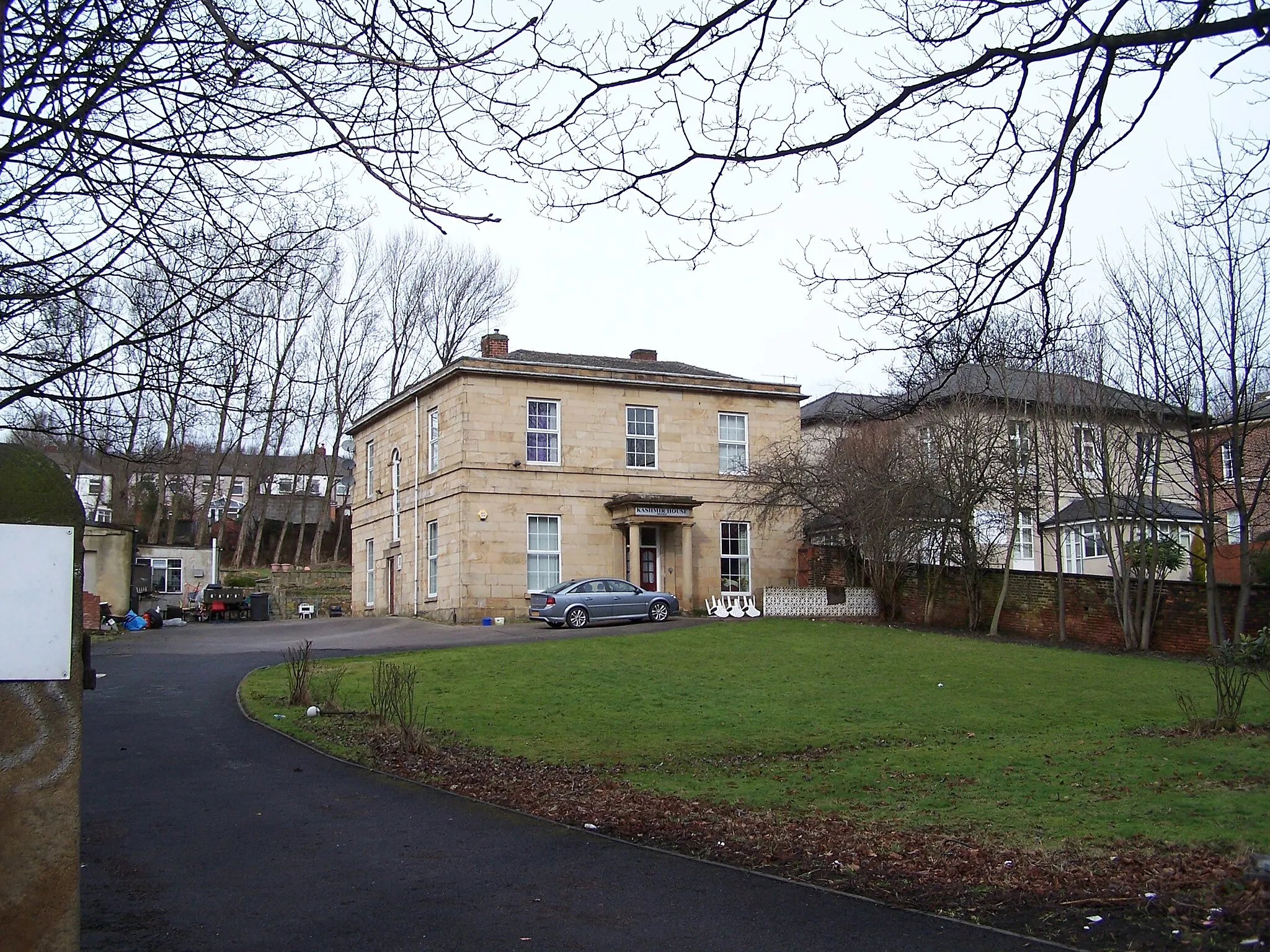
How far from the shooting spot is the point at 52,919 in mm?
4301

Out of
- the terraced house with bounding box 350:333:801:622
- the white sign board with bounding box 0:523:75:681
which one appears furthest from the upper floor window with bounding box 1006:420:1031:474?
the white sign board with bounding box 0:523:75:681

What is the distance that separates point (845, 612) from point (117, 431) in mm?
29056

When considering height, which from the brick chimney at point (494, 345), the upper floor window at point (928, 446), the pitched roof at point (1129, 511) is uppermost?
the brick chimney at point (494, 345)

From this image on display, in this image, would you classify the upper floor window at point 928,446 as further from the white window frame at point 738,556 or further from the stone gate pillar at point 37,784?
the stone gate pillar at point 37,784

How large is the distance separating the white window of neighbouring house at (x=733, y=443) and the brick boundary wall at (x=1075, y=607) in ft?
14.9

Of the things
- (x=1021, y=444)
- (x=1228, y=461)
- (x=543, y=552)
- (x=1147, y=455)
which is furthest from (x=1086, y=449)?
(x=543, y=552)

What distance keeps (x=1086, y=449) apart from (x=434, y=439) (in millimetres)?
20808

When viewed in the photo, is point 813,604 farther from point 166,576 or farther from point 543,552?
point 166,576

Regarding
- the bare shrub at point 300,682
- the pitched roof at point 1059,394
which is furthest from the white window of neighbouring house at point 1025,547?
the bare shrub at point 300,682

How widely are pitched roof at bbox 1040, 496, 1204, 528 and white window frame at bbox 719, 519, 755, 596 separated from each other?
983 centimetres

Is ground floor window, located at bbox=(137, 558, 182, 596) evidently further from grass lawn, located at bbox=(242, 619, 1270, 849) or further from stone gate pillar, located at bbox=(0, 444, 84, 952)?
stone gate pillar, located at bbox=(0, 444, 84, 952)

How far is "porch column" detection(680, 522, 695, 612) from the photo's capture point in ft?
123

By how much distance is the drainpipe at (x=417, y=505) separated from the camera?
129 feet

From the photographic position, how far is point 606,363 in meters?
41.7
